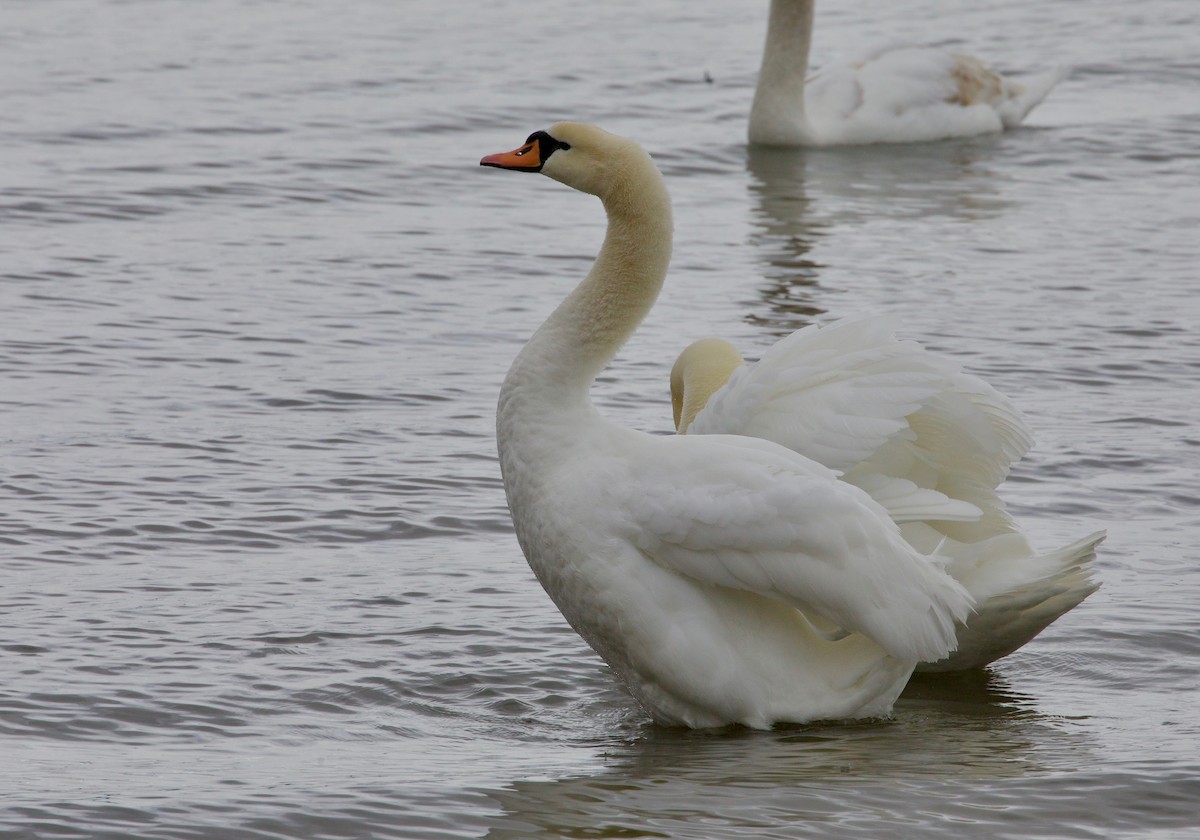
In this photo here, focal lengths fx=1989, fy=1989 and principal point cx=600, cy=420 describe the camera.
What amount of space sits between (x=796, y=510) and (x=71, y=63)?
12257 millimetres

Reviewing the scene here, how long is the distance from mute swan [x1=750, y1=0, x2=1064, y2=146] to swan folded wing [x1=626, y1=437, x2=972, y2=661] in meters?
9.64

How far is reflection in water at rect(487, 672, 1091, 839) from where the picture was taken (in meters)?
4.97

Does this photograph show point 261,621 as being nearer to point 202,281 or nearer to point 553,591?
point 553,591

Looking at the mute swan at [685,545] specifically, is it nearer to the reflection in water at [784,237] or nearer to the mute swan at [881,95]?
the reflection in water at [784,237]

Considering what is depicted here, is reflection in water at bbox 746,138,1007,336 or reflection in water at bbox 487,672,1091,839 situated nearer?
reflection in water at bbox 487,672,1091,839

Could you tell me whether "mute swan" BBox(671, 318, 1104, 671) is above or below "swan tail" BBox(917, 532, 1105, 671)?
above

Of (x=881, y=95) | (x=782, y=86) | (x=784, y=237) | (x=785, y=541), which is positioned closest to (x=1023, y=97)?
(x=881, y=95)

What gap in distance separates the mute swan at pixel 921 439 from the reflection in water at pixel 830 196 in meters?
4.03

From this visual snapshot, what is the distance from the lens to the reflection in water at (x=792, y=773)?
16.3ft

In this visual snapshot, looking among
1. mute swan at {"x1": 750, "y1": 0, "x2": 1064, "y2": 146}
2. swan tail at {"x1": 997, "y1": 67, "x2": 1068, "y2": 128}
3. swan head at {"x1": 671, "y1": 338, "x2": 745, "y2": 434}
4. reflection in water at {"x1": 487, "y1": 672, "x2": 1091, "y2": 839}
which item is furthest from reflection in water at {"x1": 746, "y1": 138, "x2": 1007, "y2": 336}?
reflection in water at {"x1": 487, "y1": 672, "x2": 1091, "y2": 839}

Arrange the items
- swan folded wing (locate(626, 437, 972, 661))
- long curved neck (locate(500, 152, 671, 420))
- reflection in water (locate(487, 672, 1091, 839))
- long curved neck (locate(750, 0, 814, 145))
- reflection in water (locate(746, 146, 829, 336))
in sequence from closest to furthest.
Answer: reflection in water (locate(487, 672, 1091, 839))
swan folded wing (locate(626, 437, 972, 661))
long curved neck (locate(500, 152, 671, 420))
reflection in water (locate(746, 146, 829, 336))
long curved neck (locate(750, 0, 814, 145))

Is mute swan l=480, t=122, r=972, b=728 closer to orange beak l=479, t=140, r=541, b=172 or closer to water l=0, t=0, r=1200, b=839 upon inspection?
orange beak l=479, t=140, r=541, b=172

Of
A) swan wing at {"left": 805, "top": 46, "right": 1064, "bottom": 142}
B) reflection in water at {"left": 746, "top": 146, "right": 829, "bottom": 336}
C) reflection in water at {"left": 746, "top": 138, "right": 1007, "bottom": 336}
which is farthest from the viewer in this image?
swan wing at {"left": 805, "top": 46, "right": 1064, "bottom": 142}

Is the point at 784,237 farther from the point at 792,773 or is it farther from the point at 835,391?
the point at 792,773
